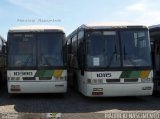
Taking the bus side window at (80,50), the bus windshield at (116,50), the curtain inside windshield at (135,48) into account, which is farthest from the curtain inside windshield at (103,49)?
the bus side window at (80,50)

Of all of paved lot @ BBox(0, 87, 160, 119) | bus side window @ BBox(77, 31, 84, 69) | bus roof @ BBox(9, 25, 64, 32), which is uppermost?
bus roof @ BBox(9, 25, 64, 32)

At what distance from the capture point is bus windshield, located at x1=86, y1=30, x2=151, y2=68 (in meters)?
16.2

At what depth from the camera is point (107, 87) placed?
631 inches

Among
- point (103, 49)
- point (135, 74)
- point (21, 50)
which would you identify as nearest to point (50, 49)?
point (21, 50)

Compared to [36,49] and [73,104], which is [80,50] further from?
[73,104]

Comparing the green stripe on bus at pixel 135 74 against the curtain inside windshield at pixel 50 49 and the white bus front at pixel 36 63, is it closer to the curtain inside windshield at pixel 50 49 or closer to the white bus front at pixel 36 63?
the white bus front at pixel 36 63

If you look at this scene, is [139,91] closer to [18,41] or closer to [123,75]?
[123,75]

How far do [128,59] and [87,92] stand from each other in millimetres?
2046

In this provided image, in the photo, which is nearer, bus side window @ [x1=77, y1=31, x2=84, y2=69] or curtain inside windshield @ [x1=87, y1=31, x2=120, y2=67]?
curtain inside windshield @ [x1=87, y1=31, x2=120, y2=67]

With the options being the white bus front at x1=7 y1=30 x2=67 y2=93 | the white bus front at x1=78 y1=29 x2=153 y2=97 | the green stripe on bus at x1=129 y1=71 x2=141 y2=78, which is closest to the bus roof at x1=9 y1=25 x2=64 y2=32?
the white bus front at x1=7 y1=30 x2=67 y2=93

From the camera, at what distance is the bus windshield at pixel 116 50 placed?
53.3ft

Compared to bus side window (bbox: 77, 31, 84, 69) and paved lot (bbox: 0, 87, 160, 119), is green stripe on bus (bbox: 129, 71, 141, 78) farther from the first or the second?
bus side window (bbox: 77, 31, 84, 69)

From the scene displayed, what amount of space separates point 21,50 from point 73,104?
3354 mm

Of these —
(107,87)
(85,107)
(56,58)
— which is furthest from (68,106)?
(56,58)
